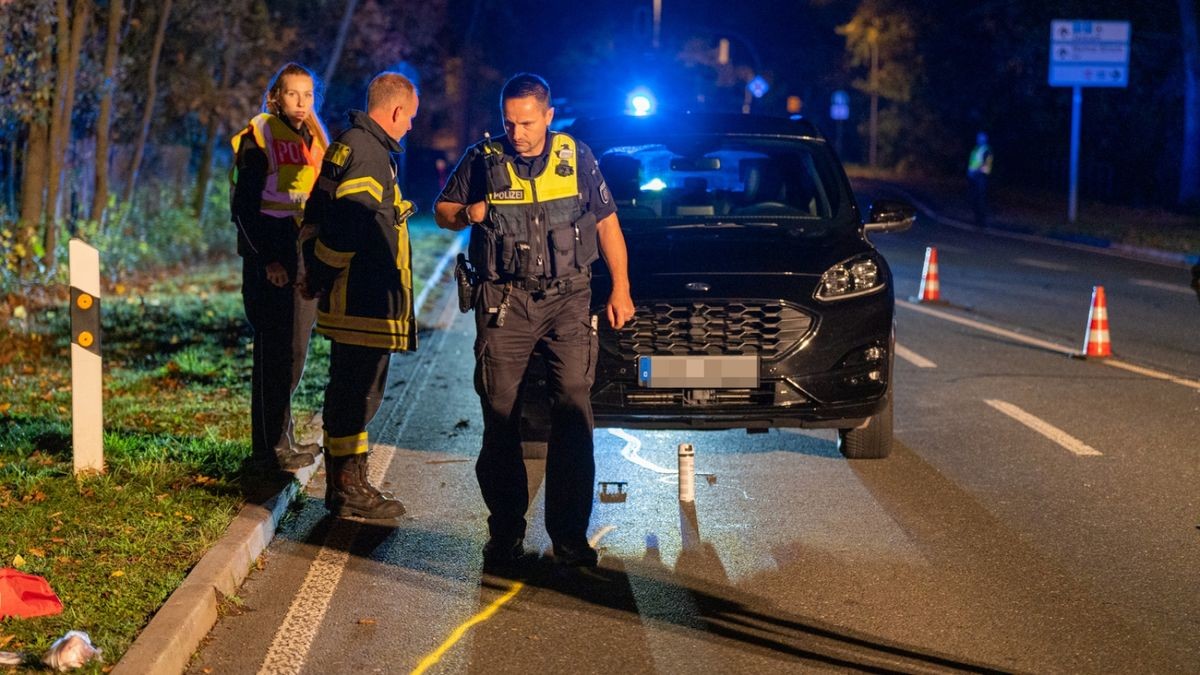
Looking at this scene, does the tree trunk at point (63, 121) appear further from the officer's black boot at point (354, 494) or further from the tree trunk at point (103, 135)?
the officer's black boot at point (354, 494)

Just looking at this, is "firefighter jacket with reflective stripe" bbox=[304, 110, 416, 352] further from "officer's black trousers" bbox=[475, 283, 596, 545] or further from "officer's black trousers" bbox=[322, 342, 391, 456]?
"officer's black trousers" bbox=[475, 283, 596, 545]

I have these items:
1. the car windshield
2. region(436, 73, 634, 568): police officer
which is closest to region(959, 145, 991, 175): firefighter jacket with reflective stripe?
the car windshield

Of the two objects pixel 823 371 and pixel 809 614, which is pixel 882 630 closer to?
pixel 809 614

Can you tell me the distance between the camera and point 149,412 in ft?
29.0

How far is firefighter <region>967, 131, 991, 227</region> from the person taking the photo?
3119 cm

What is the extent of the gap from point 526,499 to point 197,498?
1545 mm

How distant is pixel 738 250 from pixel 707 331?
2.04ft

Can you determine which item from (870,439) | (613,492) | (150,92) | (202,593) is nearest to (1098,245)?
(150,92)

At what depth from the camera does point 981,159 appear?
102 feet

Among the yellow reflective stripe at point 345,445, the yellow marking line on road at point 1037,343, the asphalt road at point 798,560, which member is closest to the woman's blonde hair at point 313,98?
the yellow reflective stripe at point 345,445

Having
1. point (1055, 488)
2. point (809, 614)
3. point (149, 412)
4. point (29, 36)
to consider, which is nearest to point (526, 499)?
point (809, 614)

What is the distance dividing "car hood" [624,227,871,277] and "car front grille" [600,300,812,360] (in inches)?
8.7

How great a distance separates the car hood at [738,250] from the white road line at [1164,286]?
449 inches

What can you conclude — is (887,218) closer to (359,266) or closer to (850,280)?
(850,280)
